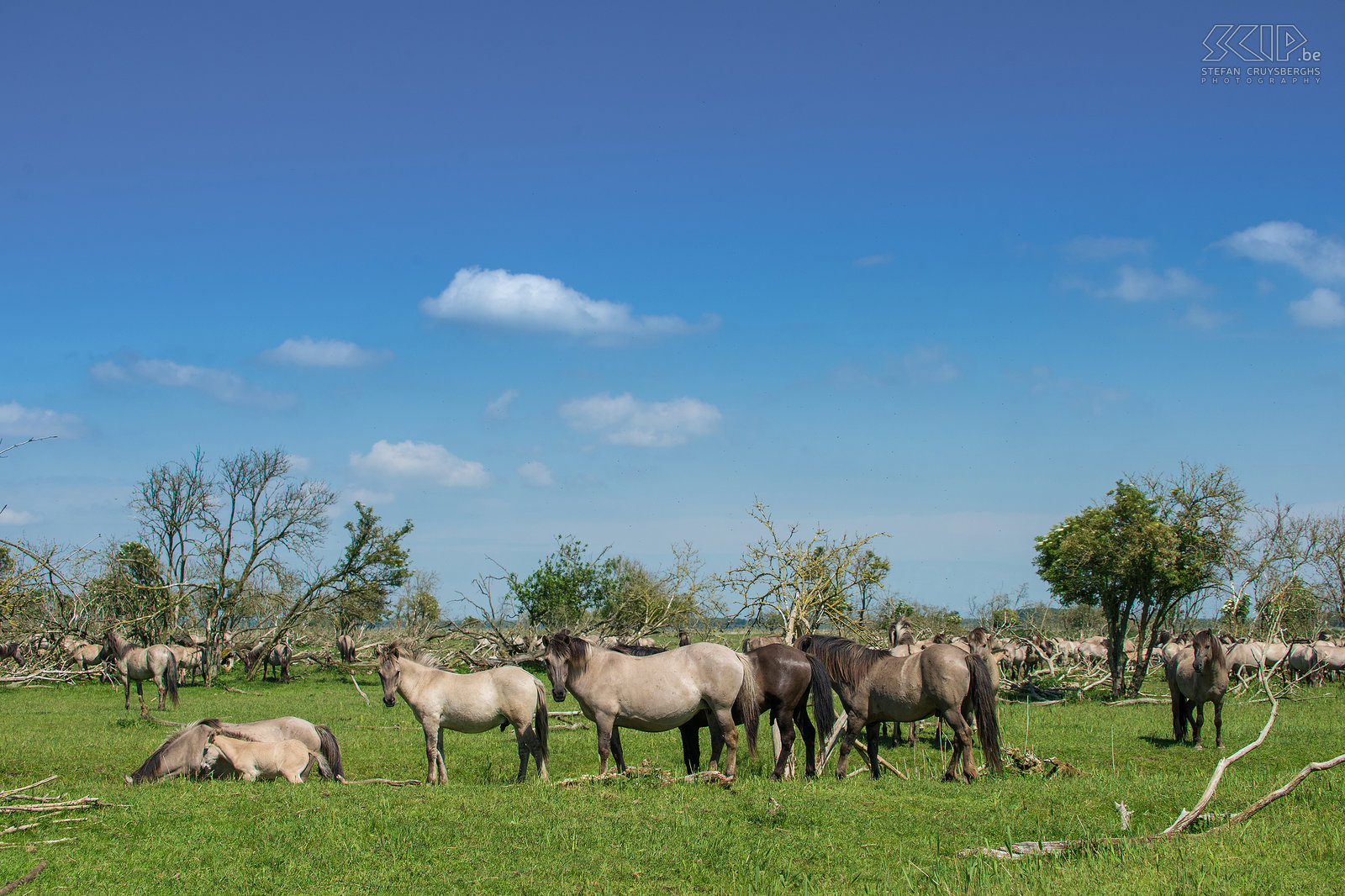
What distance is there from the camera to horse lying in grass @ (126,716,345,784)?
439 inches

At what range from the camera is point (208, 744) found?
11.0 metres

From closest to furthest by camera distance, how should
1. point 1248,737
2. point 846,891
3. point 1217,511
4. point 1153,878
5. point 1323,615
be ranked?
point 1153,878 → point 846,891 → point 1248,737 → point 1217,511 → point 1323,615

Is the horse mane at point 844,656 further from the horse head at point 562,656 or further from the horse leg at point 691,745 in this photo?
the horse head at point 562,656

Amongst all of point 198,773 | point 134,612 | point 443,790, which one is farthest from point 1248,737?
point 134,612

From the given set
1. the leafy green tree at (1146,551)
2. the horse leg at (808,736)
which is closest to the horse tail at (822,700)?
the horse leg at (808,736)

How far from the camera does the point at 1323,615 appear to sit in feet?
151

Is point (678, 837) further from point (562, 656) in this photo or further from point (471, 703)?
point (471, 703)

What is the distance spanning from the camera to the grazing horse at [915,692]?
10773mm

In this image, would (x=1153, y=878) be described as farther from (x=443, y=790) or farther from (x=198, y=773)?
(x=198, y=773)

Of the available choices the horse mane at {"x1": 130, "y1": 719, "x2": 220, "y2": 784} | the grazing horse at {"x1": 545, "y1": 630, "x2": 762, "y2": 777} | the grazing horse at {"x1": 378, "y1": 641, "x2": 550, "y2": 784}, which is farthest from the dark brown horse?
the horse mane at {"x1": 130, "y1": 719, "x2": 220, "y2": 784}

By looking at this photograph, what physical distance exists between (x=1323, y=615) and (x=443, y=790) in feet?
174

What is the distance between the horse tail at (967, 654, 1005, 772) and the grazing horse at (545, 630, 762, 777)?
2839mm

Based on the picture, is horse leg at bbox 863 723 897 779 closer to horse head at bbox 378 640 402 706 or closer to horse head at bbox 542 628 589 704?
horse head at bbox 542 628 589 704

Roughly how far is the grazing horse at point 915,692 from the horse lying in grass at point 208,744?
22.7 ft
